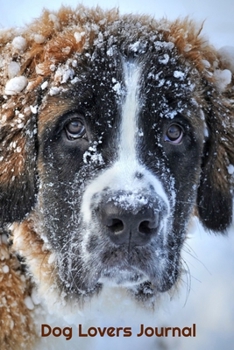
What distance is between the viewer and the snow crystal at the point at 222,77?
9.30 ft

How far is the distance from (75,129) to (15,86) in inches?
14.0

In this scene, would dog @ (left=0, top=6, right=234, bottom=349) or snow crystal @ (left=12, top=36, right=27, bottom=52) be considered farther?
snow crystal @ (left=12, top=36, right=27, bottom=52)

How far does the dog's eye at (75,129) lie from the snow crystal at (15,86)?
30 cm

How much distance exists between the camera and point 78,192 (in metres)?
2.44

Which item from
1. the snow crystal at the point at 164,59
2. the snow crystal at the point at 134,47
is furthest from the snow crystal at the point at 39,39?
the snow crystal at the point at 164,59

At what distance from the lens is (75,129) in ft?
8.15

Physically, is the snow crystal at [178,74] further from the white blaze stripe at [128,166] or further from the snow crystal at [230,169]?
the snow crystal at [230,169]

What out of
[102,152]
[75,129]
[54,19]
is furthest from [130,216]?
[54,19]

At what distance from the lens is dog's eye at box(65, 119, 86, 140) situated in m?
2.48

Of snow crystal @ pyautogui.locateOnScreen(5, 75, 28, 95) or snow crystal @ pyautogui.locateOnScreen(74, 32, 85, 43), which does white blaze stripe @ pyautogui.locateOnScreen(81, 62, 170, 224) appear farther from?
snow crystal @ pyautogui.locateOnScreen(5, 75, 28, 95)

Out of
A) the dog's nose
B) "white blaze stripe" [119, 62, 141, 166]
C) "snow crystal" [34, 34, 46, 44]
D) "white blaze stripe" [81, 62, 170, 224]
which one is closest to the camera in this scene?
the dog's nose

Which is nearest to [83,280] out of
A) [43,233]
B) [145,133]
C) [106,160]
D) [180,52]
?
[43,233]

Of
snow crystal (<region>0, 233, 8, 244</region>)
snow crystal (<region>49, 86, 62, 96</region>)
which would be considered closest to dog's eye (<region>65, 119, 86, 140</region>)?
snow crystal (<region>49, 86, 62, 96</region>)

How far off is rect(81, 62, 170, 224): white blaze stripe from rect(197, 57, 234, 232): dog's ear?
1.49ft
